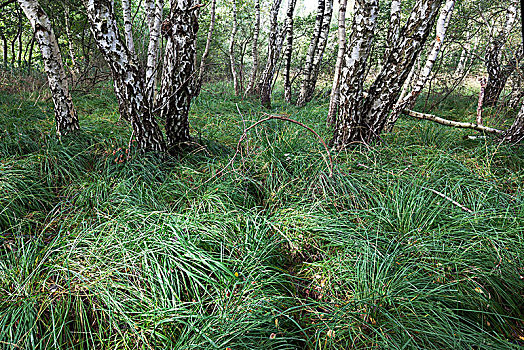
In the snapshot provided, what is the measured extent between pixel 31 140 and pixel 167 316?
117 inches

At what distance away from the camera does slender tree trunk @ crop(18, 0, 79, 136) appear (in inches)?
124

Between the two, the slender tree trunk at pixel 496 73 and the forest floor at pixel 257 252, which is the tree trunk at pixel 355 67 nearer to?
the forest floor at pixel 257 252

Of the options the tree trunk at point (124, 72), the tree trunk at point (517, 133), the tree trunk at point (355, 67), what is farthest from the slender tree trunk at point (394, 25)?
the tree trunk at point (124, 72)

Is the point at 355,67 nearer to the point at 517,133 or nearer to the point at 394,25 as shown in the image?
the point at 394,25

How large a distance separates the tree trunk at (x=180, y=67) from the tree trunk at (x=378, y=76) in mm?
1998

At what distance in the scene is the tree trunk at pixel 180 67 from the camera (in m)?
3.18

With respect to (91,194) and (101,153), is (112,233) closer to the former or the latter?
(91,194)

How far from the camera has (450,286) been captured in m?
1.76

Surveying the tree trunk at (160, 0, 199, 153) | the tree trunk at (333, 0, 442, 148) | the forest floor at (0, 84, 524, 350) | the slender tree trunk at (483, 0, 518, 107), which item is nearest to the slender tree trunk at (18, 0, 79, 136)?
the forest floor at (0, 84, 524, 350)

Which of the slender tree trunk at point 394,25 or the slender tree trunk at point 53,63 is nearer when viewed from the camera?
the slender tree trunk at point 53,63

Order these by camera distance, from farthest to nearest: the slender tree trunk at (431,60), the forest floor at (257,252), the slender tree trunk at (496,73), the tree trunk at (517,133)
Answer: the slender tree trunk at (496,73) < the slender tree trunk at (431,60) < the tree trunk at (517,133) < the forest floor at (257,252)

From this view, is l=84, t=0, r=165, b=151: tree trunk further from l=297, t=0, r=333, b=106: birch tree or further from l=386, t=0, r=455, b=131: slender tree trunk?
l=297, t=0, r=333, b=106: birch tree

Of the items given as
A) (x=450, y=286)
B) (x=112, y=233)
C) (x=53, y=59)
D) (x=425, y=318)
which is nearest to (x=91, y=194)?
(x=112, y=233)

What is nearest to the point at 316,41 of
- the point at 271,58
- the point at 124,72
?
the point at 271,58
